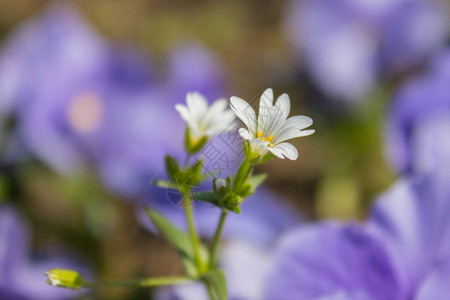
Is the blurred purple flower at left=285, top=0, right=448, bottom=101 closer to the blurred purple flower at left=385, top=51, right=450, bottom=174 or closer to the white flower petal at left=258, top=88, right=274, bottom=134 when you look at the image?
the blurred purple flower at left=385, top=51, right=450, bottom=174

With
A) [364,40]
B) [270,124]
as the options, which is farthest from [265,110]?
[364,40]

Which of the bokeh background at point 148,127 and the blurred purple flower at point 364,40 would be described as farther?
the blurred purple flower at point 364,40

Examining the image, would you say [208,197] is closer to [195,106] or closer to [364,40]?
[195,106]

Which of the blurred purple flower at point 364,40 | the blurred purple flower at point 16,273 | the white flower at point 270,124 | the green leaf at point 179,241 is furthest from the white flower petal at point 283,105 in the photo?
the blurred purple flower at point 364,40

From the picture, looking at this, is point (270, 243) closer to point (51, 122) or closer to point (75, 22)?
point (51, 122)

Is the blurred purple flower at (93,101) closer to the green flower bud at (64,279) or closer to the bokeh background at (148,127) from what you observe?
the bokeh background at (148,127)

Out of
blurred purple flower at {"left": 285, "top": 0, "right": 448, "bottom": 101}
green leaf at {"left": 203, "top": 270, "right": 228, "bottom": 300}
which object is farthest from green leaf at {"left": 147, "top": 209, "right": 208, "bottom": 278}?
blurred purple flower at {"left": 285, "top": 0, "right": 448, "bottom": 101}

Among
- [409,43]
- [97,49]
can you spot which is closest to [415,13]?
[409,43]

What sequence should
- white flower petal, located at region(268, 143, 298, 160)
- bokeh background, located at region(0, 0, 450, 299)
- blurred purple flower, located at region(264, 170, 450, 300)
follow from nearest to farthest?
white flower petal, located at region(268, 143, 298, 160) → blurred purple flower, located at region(264, 170, 450, 300) → bokeh background, located at region(0, 0, 450, 299)
